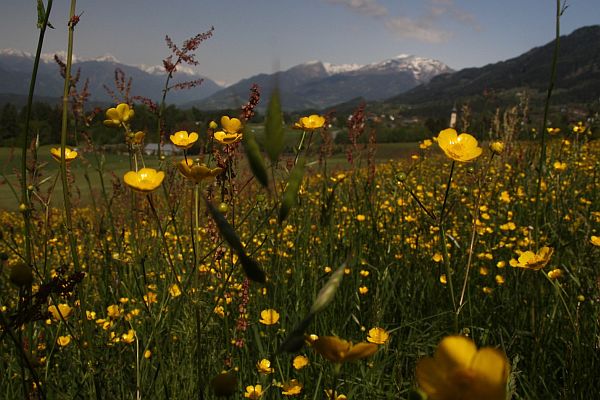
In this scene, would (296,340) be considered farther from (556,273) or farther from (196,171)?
(556,273)

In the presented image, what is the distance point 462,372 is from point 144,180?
2.73ft

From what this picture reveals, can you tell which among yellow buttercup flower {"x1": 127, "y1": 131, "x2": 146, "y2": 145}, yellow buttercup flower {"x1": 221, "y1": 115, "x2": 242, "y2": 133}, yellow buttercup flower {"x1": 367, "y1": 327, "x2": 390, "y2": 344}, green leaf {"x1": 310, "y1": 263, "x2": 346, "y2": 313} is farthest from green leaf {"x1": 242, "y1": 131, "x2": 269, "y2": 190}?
yellow buttercup flower {"x1": 367, "y1": 327, "x2": 390, "y2": 344}

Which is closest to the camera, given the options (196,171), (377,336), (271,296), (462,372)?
(462,372)

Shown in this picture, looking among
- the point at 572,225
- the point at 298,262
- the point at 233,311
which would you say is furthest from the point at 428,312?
the point at 572,225

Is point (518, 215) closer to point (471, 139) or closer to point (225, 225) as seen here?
point (471, 139)

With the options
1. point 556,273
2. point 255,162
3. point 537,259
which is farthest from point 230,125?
point 556,273

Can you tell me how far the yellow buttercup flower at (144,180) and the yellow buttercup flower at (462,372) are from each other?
0.69 m

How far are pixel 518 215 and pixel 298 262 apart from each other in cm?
211

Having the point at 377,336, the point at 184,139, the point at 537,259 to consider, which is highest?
the point at 184,139

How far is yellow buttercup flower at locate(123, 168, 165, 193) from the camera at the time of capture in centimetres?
92

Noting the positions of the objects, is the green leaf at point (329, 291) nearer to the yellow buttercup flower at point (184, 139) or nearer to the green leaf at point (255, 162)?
the green leaf at point (255, 162)

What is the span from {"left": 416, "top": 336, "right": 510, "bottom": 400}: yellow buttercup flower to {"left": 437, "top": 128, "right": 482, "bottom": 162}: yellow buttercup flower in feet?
3.06

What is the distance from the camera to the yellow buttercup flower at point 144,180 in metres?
0.92

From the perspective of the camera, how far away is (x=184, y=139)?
1555 millimetres
